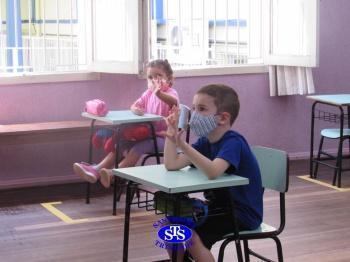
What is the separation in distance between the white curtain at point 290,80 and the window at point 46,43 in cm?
163

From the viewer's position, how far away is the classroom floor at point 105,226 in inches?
150

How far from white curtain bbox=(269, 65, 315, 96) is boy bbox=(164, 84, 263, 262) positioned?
3398mm

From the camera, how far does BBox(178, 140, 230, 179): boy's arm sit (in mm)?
2686

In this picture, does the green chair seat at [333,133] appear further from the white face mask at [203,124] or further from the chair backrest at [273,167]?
the white face mask at [203,124]

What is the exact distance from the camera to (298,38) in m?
5.98

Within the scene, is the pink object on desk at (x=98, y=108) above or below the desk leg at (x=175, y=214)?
above

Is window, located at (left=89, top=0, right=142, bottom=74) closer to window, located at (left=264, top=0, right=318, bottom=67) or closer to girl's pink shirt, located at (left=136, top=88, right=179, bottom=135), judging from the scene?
girl's pink shirt, located at (left=136, top=88, right=179, bottom=135)

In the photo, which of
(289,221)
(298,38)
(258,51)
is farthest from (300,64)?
(289,221)

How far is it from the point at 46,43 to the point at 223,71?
1.49 m

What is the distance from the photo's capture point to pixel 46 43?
606 cm

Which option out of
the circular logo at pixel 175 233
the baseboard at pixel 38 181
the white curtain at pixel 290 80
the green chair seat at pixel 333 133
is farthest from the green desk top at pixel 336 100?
the circular logo at pixel 175 233

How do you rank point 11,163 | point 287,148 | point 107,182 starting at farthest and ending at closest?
point 287,148, point 11,163, point 107,182

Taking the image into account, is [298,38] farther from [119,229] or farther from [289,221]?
[119,229]

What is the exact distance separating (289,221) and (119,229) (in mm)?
1034
